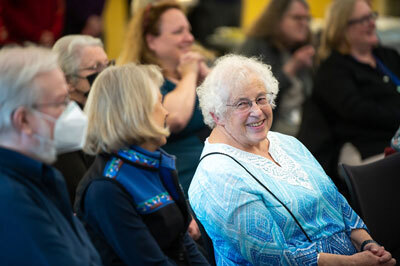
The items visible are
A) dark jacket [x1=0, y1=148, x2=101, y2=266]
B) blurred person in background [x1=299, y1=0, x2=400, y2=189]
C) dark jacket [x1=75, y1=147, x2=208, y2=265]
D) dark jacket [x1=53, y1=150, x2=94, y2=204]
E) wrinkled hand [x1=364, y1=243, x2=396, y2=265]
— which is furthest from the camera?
blurred person in background [x1=299, y1=0, x2=400, y2=189]

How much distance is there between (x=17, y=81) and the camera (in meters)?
1.50

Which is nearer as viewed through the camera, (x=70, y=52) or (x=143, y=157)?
(x=143, y=157)

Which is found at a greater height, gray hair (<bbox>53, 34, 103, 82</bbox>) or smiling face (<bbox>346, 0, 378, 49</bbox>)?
smiling face (<bbox>346, 0, 378, 49</bbox>)

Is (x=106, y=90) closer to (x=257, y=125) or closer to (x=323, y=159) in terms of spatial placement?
(x=257, y=125)

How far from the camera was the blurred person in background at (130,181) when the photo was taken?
1871mm

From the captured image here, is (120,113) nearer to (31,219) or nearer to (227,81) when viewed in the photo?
(227,81)

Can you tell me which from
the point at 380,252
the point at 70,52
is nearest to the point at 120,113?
the point at 70,52

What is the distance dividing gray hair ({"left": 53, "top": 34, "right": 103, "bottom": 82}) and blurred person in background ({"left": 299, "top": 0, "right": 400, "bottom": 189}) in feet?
5.05

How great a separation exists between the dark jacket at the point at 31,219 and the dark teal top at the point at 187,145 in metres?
1.20

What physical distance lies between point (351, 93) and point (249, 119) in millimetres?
1573

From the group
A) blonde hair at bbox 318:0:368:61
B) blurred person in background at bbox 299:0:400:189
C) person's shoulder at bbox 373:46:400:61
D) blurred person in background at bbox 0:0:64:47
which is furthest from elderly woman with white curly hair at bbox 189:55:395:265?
blurred person in background at bbox 0:0:64:47

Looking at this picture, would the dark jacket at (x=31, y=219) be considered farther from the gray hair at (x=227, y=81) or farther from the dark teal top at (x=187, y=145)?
the dark teal top at (x=187, y=145)

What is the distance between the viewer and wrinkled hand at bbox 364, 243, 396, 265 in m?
2.11

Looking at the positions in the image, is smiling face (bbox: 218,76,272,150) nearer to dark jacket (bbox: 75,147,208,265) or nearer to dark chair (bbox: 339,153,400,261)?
dark jacket (bbox: 75,147,208,265)
